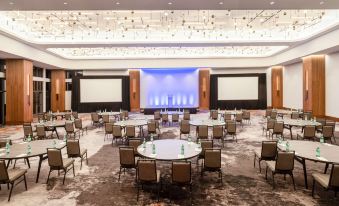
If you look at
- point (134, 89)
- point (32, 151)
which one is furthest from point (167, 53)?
point (32, 151)

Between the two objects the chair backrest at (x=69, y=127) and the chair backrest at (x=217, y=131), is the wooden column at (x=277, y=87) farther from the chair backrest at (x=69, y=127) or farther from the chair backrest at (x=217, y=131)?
the chair backrest at (x=69, y=127)

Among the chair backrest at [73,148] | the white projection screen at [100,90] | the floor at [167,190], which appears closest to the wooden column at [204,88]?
the white projection screen at [100,90]

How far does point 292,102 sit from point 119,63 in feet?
52.2

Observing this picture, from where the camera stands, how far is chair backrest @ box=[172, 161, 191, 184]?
5111mm

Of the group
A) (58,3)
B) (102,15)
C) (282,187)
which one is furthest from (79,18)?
(282,187)

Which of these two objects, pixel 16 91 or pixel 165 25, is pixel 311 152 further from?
pixel 16 91

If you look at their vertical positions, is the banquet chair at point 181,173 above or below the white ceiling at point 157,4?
below

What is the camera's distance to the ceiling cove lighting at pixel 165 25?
12.4 metres

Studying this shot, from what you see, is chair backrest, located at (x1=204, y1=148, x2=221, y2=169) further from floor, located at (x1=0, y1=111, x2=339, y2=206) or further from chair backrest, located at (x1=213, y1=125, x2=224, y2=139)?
chair backrest, located at (x1=213, y1=125, x2=224, y2=139)

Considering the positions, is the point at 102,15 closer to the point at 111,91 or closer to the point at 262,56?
the point at 111,91

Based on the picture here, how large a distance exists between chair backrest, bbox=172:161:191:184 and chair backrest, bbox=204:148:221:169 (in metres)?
1.06

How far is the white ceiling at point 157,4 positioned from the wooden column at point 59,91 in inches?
614

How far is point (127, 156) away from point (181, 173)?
169 cm

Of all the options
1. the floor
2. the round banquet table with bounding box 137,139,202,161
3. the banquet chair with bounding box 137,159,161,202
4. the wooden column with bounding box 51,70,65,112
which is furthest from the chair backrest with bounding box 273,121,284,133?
the wooden column with bounding box 51,70,65,112
